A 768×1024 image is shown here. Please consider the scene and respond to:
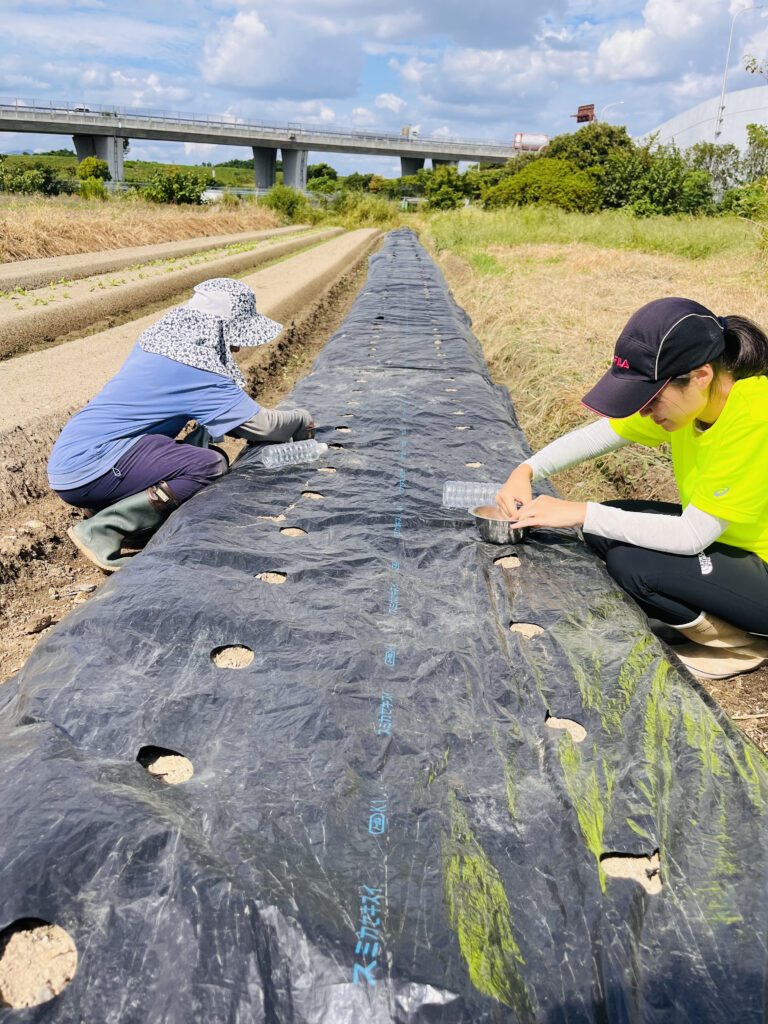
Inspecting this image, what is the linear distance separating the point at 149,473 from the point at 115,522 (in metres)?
0.26

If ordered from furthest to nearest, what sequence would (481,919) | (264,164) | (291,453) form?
(264,164) → (291,453) → (481,919)

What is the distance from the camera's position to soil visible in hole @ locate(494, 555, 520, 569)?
2.26 m

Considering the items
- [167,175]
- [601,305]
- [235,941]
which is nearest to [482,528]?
[235,941]

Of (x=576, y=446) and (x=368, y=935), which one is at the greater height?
(x=576, y=446)

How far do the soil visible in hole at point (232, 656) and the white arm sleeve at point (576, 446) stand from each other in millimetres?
1210

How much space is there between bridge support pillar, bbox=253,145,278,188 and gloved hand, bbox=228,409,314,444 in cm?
5253

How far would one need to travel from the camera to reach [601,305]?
7090 mm

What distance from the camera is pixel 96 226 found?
13617mm

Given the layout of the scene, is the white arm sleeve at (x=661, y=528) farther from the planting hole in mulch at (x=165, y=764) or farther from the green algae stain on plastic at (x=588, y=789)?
the planting hole in mulch at (x=165, y=764)

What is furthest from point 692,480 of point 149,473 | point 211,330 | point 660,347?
point 149,473

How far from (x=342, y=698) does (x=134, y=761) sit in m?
0.47

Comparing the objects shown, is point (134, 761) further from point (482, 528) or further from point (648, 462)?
point (648, 462)

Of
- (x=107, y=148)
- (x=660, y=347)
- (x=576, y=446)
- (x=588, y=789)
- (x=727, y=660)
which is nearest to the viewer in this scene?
(x=588, y=789)

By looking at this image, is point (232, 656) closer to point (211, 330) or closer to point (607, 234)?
point (211, 330)
